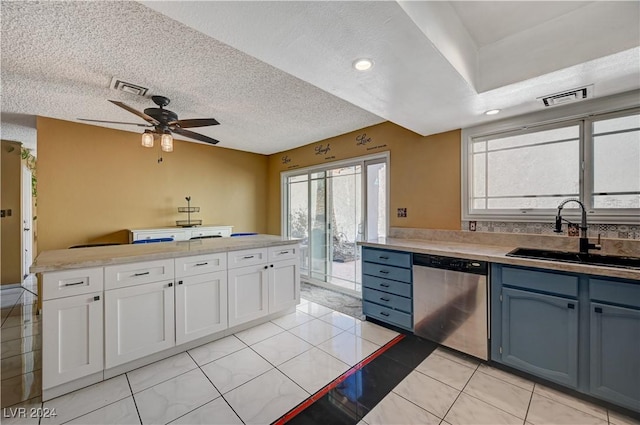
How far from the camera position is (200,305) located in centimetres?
246

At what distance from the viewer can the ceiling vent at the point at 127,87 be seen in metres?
2.40

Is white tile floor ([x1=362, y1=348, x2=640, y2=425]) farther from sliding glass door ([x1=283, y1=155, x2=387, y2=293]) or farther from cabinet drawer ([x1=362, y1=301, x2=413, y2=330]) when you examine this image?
sliding glass door ([x1=283, y1=155, x2=387, y2=293])

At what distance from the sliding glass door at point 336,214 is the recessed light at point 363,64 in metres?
2.06

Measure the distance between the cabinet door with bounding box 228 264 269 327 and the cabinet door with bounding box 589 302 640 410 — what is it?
2683mm

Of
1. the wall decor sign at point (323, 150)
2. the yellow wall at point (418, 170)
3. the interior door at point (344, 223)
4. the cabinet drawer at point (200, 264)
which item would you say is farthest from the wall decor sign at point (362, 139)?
the cabinet drawer at point (200, 264)

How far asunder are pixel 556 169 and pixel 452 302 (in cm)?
156

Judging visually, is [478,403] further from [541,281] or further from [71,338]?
[71,338]

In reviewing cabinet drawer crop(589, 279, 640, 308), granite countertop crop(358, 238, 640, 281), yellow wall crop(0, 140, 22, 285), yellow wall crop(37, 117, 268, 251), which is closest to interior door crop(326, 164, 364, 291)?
granite countertop crop(358, 238, 640, 281)

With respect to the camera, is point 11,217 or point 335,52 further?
point 11,217

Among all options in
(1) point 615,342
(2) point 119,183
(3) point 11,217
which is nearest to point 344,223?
(1) point 615,342

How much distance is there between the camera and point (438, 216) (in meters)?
3.15

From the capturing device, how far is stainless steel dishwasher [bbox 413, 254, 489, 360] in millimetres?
2225

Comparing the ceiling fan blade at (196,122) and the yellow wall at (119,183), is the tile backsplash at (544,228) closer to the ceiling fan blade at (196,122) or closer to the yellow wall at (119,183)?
the ceiling fan blade at (196,122)

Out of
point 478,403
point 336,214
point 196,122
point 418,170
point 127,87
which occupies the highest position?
point 127,87
